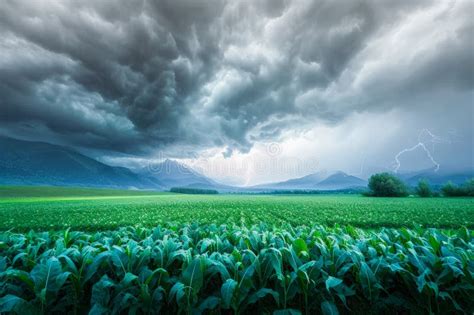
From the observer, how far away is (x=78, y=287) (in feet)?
9.93

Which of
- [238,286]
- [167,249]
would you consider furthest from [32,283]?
[238,286]

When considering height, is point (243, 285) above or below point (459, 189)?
above

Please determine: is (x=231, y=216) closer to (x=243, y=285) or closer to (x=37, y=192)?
(x=243, y=285)

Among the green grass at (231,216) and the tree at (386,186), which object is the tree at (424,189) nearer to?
the tree at (386,186)

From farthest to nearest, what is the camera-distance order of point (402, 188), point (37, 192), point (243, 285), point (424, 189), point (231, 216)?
point (37, 192) < point (424, 189) < point (402, 188) < point (231, 216) < point (243, 285)

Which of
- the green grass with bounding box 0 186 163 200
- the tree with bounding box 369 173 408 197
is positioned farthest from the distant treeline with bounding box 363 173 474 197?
the green grass with bounding box 0 186 163 200

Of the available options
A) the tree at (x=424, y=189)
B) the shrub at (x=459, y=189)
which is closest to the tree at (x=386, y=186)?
the tree at (x=424, y=189)

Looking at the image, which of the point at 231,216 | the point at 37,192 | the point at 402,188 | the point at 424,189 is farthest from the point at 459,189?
the point at 37,192

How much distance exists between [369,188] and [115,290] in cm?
11968

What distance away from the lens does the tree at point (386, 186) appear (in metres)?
90.3

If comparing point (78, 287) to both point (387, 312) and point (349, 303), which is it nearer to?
point (349, 303)

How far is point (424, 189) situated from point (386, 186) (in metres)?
18.2

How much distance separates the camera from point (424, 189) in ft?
302

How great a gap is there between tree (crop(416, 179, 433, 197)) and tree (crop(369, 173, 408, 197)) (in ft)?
25.8
